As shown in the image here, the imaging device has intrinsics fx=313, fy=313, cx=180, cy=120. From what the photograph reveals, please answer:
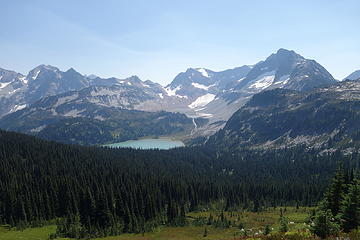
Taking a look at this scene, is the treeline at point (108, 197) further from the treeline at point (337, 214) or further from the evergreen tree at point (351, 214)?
the evergreen tree at point (351, 214)

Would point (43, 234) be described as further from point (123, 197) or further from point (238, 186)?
point (238, 186)

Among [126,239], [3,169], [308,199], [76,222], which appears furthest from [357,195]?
[3,169]

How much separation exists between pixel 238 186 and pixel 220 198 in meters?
16.6

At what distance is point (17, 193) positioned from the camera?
141 m

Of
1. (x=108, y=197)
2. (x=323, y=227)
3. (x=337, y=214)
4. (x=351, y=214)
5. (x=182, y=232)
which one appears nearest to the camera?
(x=323, y=227)

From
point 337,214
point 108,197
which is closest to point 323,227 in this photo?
point 337,214

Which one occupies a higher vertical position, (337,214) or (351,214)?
Answer: (351,214)

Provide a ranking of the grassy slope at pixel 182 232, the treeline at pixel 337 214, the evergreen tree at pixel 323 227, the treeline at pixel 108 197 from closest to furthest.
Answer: the evergreen tree at pixel 323 227 → the treeline at pixel 337 214 → the grassy slope at pixel 182 232 → the treeline at pixel 108 197

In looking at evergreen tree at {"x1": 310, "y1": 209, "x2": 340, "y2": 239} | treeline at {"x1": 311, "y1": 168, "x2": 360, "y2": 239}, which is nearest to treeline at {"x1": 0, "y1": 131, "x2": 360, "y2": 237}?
treeline at {"x1": 311, "y1": 168, "x2": 360, "y2": 239}

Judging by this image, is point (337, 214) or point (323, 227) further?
point (337, 214)

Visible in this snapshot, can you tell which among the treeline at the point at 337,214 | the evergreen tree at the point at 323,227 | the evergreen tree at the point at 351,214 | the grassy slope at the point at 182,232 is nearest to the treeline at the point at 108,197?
the grassy slope at the point at 182,232

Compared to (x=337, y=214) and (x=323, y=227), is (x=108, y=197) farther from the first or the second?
(x=323, y=227)

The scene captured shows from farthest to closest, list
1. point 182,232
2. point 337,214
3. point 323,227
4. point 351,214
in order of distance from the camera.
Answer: point 182,232 → point 337,214 → point 351,214 → point 323,227

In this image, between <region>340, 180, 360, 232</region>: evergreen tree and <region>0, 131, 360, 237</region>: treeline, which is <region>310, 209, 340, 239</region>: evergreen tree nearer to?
<region>340, 180, 360, 232</region>: evergreen tree
